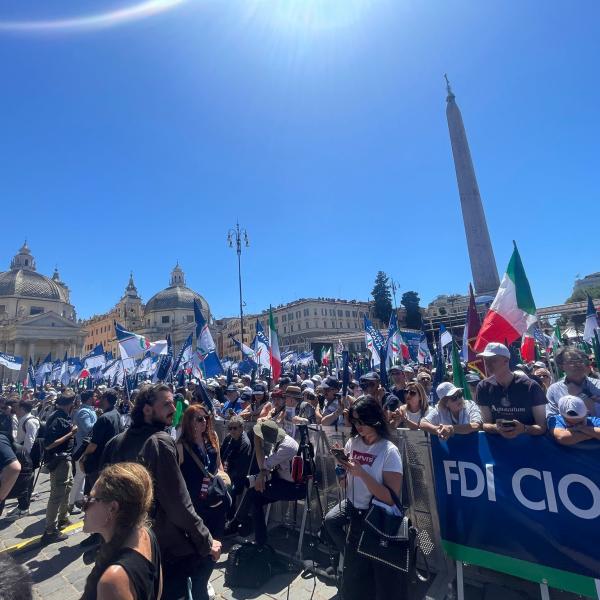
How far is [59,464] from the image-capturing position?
18.1 feet

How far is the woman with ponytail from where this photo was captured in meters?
1.54

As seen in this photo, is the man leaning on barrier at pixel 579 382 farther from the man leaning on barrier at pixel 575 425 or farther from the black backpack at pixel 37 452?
the black backpack at pixel 37 452

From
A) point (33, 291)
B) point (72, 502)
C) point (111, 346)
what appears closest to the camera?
point (72, 502)

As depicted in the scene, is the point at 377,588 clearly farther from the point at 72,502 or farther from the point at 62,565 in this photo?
the point at 72,502

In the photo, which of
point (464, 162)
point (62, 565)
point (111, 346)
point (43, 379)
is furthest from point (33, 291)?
point (62, 565)

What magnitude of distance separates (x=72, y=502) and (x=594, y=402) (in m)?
7.68

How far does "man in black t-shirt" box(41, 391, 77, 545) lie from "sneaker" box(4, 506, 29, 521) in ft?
4.05

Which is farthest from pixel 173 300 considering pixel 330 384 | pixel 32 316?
pixel 330 384

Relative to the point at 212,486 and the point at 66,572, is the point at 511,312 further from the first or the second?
the point at 66,572

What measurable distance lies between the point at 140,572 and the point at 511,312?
6.32 metres

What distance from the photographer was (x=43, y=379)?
27000mm

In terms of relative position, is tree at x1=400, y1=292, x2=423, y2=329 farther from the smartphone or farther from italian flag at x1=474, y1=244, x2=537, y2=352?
the smartphone

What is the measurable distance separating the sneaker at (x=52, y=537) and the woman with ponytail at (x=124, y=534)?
472 centimetres

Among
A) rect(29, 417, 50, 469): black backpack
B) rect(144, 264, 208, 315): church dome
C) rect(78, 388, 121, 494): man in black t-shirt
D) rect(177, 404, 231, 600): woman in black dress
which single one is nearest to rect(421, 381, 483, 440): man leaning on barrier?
rect(177, 404, 231, 600): woman in black dress
